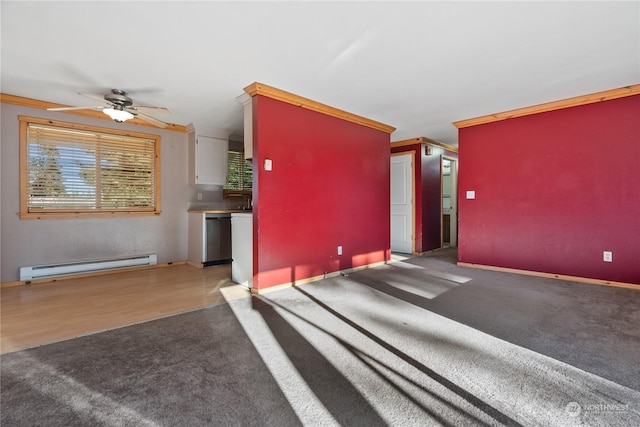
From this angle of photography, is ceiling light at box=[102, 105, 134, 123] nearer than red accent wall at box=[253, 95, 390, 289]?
Yes

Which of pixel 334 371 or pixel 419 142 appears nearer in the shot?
pixel 334 371

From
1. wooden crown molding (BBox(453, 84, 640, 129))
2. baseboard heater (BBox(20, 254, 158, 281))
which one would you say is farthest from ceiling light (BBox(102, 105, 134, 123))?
wooden crown molding (BBox(453, 84, 640, 129))

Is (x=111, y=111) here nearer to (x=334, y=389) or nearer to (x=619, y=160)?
(x=334, y=389)

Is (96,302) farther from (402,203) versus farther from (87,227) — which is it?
(402,203)

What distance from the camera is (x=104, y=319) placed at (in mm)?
2488

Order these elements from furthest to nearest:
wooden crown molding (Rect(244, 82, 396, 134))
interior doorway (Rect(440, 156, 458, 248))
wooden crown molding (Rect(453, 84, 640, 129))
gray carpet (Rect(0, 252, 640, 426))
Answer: interior doorway (Rect(440, 156, 458, 248))
wooden crown molding (Rect(453, 84, 640, 129))
wooden crown molding (Rect(244, 82, 396, 134))
gray carpet (Rect(0, 252, 640, 426))

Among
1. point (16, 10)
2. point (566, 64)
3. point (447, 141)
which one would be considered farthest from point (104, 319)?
point (447, 141)

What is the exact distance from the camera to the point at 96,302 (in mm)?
2926

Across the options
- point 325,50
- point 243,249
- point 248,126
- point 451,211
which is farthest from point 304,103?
point 451,211

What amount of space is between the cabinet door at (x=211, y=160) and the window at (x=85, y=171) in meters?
0.63

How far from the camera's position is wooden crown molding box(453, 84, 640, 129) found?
130 inches

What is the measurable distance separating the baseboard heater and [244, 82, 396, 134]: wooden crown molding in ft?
10.1

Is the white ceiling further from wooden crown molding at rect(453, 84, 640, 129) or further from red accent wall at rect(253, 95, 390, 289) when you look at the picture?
red accent wall at rect(253, 95, 390, 289)

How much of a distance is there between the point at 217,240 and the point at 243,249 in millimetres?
1440
